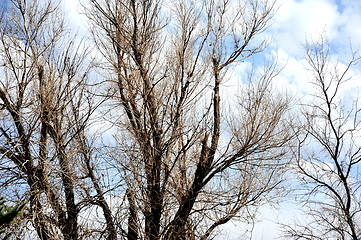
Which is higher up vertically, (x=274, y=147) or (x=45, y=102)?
(x=274, y=147)

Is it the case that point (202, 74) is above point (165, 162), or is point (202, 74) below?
above

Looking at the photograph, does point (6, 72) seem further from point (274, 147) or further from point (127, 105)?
point (274, 147)

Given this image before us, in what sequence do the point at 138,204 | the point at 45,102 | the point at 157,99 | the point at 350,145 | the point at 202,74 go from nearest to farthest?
the point at 45,102 < the point at 138,204 < the point at 157,99 < the point at 202,74 < the point at 350,145

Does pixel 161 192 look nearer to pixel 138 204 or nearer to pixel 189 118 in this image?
pixel 138 204

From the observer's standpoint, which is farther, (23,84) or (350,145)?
(350,145)

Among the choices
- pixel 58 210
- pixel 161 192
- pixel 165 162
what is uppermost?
pixel 165 162

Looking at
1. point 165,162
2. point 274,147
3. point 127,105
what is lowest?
point 165,162

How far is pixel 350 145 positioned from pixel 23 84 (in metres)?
7.58

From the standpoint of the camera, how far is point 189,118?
793 centimetres

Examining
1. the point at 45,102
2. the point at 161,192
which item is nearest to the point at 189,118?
the point at 161,192

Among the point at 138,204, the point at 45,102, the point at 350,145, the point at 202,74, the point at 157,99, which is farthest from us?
the point at 350,145

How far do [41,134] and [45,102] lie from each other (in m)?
0.66

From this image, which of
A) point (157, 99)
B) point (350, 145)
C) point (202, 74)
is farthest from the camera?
point (350, 145)

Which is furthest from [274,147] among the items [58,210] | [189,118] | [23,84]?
[23,84]
